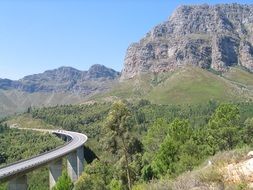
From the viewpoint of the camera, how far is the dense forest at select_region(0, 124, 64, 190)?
133 metres

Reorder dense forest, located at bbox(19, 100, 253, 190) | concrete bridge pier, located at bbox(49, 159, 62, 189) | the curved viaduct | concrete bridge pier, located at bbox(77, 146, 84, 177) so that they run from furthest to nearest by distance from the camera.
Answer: concrete bridge pier, located at bbox(77, 146, 84, 177)
concrete bridge pier, located at bbox(49, 159, 62, 189)
the curved viaduct
dense forest, located at bbox(19, 100, 253, 190)

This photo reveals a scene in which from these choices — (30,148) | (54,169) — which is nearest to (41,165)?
(54,169)

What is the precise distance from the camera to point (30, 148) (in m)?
165

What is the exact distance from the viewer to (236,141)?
215 feet

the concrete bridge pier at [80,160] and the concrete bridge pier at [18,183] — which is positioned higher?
the concrete bridge pier at [18,183]

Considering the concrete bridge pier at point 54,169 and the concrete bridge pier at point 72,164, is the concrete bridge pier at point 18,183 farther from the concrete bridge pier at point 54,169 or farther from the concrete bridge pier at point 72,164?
the concrete bridge pier at point 72,164

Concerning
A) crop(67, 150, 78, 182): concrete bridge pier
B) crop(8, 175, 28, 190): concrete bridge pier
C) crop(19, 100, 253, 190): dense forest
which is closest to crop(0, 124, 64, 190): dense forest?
crop(67, 150, 78, 182): concrete bridge pier

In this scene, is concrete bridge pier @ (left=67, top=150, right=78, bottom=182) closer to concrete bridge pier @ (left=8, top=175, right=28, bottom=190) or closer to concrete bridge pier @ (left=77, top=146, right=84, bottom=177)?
concrete bridge pier @ (left=77, top=146, right=84, bottom=177)

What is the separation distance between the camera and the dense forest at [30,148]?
438 feet

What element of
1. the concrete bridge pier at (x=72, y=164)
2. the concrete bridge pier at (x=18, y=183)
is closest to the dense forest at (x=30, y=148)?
the concrete bridge pier at (x=72, y=164)

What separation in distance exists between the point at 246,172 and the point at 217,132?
47.1 meters

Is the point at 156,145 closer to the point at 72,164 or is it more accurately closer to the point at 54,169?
the point at 54,169

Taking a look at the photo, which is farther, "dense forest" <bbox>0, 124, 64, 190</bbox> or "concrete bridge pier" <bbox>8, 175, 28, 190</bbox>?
"dense forest" <bbox>0, 124, 64, 190</bbox>

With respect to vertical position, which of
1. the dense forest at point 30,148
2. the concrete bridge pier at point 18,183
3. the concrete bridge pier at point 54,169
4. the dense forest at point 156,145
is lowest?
the dense forest at point 30,148
